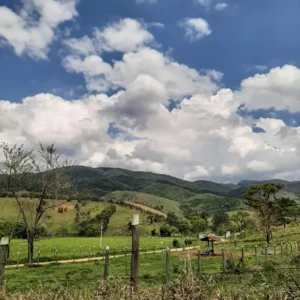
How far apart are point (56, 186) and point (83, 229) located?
76.7 meters

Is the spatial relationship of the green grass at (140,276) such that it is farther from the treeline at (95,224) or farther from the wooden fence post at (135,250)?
the treeline at (95,224)

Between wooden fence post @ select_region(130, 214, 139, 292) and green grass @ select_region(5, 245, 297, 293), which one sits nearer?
green grass @ select_region(5, 245, 297, 293)

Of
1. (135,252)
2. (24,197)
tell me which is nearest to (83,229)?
(24,197)

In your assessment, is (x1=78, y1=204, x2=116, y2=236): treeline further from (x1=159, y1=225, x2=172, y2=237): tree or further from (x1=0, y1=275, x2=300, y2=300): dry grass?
(x1=0, y1=275, x2=300, y2=300): dry grass

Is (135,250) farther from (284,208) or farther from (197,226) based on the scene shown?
(197,226)

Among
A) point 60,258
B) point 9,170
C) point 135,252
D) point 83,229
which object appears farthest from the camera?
point 83,229

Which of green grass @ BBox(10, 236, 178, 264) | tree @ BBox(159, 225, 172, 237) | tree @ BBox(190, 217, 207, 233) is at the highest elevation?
tree @ BBox(190, 217, 207, 233)

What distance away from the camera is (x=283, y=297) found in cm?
455

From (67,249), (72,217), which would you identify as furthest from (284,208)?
(72,217)

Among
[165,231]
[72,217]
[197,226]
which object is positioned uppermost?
[72,217]

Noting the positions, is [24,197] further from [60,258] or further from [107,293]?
[107,293]

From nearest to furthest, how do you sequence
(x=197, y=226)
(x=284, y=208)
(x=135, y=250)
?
Answer: (x=135, y=250)
(x=284, y=208)
(x=197, y=226)

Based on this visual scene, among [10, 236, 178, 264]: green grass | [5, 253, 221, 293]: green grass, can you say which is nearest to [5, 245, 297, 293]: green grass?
[5, 253, 221, 293]: green grass

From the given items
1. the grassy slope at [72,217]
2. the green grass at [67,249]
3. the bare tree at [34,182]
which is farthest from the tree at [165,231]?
the bare tree at [34,182]
